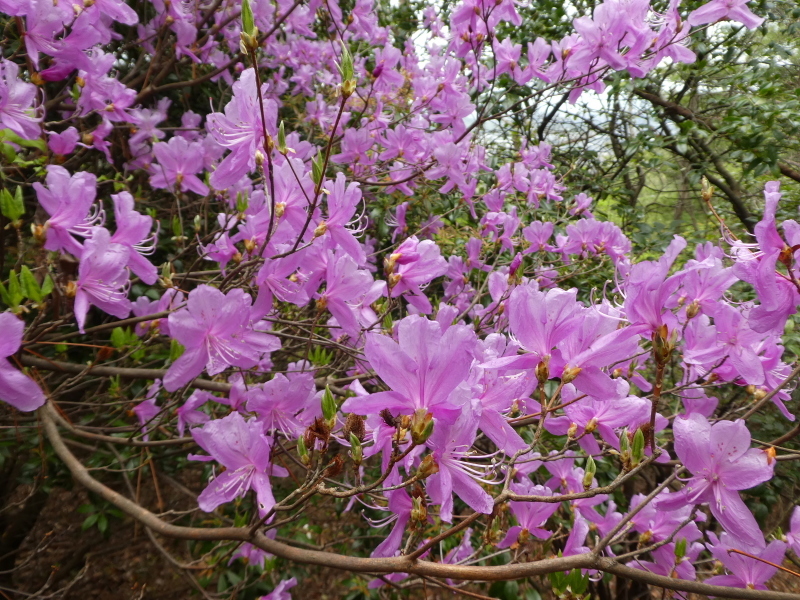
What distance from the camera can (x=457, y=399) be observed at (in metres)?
0.79

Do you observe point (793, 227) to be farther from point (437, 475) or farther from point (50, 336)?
point (50, 336)

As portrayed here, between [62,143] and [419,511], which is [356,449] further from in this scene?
[62,143]

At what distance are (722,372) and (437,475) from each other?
0.82 meters

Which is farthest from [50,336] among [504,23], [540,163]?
[504,23]

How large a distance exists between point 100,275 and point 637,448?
1.20 m

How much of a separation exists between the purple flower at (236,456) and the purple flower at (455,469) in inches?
15.1

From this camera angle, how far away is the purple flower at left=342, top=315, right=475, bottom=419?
762 mm

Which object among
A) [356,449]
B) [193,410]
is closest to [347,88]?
[356,449]

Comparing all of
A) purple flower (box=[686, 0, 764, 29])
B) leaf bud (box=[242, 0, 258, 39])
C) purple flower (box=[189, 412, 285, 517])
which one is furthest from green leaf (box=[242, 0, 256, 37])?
purple flower (box=[686, 0, 764, 29])

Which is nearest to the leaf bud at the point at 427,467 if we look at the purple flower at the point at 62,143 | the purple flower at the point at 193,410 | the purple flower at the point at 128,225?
the purple flower at the point at 128,225

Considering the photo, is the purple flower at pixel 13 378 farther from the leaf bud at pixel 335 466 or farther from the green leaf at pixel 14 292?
the leaf bud at pixel 335 466

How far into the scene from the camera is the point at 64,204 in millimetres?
1250

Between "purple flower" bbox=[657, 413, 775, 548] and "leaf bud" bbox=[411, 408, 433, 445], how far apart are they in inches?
20.2

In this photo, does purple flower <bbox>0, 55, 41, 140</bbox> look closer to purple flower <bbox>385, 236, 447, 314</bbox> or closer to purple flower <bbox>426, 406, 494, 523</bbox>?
purple flower <bbox>385, 236, 447, 314</bbox>
